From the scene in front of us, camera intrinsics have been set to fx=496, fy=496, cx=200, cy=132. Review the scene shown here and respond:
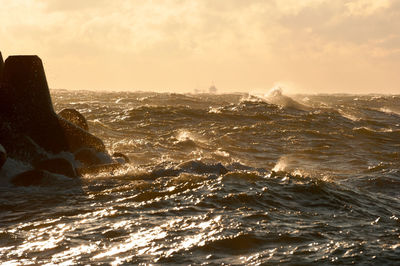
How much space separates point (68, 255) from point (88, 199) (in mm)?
3362

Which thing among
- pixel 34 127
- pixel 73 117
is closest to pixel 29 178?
pixel 34 127

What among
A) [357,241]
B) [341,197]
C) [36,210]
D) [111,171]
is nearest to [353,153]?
[341,197]

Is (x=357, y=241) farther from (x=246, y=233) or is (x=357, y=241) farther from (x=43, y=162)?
(x=43, y=162)

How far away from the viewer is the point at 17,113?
12516 millimetres

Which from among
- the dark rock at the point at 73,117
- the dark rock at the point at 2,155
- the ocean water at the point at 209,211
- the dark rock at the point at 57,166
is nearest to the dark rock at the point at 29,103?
the dark rock at the point at 57,166

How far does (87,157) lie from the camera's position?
13.4 meters

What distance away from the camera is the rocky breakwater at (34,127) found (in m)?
12.4

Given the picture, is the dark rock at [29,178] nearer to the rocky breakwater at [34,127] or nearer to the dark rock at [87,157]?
the rocky breakwater at [34,127]

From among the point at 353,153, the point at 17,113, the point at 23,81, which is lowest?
the point at 353,153

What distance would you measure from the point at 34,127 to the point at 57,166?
1195 millimetres

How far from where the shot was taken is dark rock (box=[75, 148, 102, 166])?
522 inches

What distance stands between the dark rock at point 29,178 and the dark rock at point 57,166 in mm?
521

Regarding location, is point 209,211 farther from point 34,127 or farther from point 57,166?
point 34,127

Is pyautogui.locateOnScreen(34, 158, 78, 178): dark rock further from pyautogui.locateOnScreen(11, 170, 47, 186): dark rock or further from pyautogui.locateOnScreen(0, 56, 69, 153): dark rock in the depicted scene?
pyautogui.locateOnScreen(11, 170, 47, 186): dark rock
